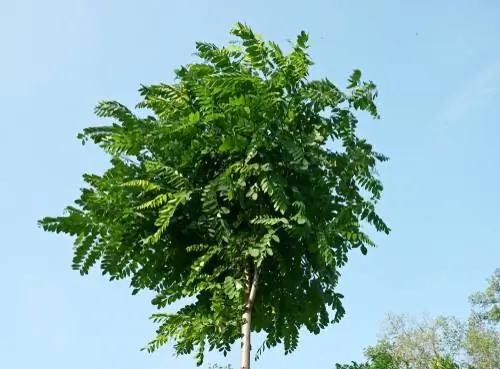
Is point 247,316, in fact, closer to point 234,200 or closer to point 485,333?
point 234,200

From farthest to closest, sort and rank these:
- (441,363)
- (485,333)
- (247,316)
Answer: (485,333) < (441,363) < (247,316)

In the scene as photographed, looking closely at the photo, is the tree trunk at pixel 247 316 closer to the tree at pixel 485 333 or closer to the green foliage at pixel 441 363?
the green foliage at pixel 441 363

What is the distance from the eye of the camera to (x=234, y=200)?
6.02 m

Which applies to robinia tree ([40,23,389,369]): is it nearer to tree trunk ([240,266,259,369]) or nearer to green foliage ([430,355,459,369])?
tree trunk ([240,266,259,369])

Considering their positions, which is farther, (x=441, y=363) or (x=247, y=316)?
(x=441, y=363)

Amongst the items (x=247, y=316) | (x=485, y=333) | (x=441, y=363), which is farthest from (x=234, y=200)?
(x=485, y=333)

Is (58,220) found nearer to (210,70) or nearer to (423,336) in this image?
(210,70)

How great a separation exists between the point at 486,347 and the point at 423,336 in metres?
3.65

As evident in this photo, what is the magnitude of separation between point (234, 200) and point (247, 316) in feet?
3.91

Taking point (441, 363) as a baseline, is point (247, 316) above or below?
below

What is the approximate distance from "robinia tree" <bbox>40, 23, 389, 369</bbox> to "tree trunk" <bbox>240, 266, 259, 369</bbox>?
0.01 m

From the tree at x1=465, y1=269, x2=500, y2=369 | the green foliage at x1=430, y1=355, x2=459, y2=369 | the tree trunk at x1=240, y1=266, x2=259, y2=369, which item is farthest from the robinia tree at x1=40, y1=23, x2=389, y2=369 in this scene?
the tree at x1=465, y1=269, x2=500, y2=369

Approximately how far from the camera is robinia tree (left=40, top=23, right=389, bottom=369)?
18.8 feet

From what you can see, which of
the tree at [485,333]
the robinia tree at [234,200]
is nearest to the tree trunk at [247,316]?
the robinia tree at [234,200]
